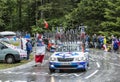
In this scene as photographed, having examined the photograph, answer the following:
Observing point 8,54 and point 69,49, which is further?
point 8,54

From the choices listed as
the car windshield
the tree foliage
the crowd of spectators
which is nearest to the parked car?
the car windshield

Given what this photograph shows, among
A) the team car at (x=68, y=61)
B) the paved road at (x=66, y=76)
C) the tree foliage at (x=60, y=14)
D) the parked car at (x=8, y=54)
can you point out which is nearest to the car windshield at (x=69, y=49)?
the team car at (x=68, y=61)

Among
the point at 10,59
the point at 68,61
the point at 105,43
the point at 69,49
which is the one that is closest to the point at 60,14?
the point at 105,43

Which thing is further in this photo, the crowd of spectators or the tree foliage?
the tree foliage

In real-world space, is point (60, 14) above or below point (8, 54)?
above

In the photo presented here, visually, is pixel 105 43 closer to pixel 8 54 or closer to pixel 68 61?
pixel 8 54

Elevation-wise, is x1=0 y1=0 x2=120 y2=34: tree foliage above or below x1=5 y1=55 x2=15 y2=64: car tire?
above

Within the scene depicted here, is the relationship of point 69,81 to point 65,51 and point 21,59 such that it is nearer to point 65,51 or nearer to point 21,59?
point 65,51

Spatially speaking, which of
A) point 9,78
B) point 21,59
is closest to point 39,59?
point 21,59

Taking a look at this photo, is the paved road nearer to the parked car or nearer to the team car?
the team car

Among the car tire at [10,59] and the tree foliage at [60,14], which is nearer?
the car tire at [10,59]

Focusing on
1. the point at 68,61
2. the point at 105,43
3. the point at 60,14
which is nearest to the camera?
the point at 68,61

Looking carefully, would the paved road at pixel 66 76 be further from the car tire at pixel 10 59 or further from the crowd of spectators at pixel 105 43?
the crowd of spectators at pixel 105 43

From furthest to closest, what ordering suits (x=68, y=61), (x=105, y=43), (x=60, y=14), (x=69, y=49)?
(x=60, y=14) → (x=105, y=43) → (x=69, y=49) → (x=68, y=61)
